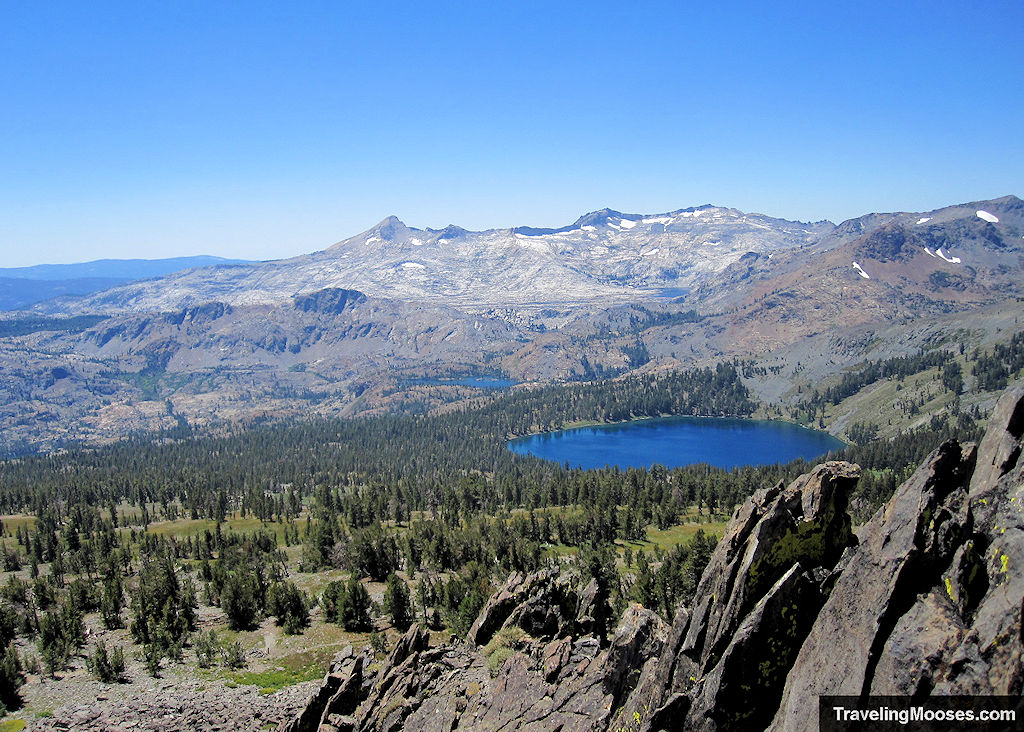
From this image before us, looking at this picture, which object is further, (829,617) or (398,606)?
(398,606)

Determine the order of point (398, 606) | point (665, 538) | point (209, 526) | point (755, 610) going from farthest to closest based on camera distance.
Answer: point (209, 526), point (665, 538), point (398, 606), point (755, 610)

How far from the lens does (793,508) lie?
25016mm

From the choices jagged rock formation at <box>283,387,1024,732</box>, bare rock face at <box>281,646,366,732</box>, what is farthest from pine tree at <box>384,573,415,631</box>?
jagged rock formation at <box>283,387,1024,732</box>

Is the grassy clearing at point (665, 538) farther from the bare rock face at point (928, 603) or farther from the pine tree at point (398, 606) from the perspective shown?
the bare rock face at point (928, 603)

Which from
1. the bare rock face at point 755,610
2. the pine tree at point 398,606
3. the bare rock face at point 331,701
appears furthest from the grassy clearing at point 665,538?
the bare rock face at point 755,610

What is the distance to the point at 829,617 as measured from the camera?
19797 mm

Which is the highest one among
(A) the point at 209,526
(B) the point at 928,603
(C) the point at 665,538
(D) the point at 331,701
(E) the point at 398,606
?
(B) the point at 928,603

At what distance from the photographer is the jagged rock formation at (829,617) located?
16.2 m

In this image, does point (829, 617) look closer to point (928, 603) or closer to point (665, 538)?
point (928, 603)

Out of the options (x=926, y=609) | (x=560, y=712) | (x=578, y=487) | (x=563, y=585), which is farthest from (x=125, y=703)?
(x=578, y=487)

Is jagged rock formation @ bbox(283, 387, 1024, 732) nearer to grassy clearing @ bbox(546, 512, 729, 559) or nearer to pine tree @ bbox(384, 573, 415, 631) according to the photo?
pine tree @ bbox(384, 573, 415, 631)

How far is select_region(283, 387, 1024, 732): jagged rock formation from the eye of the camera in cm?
1616

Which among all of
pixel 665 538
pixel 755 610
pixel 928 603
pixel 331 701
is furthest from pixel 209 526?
pixel 928 603

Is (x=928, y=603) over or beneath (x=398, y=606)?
over
